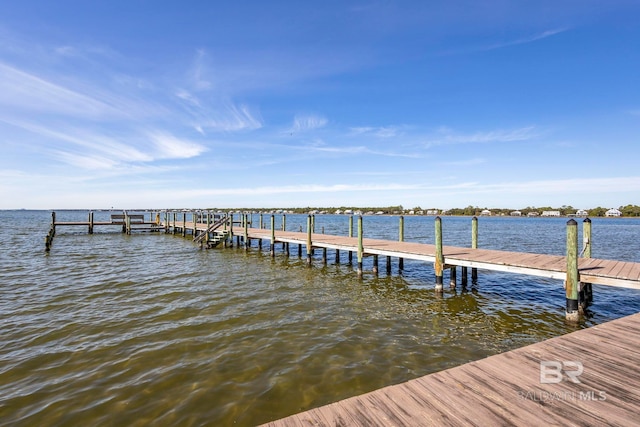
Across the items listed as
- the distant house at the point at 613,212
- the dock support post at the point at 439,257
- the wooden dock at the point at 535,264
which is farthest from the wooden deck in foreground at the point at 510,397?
the distant house at the point at 613,212

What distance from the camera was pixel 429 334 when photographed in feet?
27.1

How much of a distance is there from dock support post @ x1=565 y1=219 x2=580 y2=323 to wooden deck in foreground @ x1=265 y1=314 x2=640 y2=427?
4700mm

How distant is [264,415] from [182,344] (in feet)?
11.9

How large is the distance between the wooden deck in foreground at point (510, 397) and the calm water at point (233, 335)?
2.05 m

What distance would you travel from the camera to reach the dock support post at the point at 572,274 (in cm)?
874

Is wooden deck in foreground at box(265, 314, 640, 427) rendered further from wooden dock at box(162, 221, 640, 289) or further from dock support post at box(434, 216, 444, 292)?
dock support post at box(434, 216, 444, 292)

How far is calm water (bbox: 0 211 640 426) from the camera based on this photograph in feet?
17.6

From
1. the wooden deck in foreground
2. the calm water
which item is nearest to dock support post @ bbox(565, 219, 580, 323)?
the calm water

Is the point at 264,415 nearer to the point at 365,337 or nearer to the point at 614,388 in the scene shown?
the point at 365,337

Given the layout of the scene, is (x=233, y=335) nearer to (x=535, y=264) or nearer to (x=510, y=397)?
(x=510, y=397)

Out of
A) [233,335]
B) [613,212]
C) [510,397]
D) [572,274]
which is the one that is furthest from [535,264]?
[613,212]

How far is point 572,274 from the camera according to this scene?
875 centimetres

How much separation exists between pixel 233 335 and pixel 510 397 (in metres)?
6.43

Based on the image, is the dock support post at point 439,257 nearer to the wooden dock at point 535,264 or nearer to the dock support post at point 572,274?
the wooden dock at point 535,264
